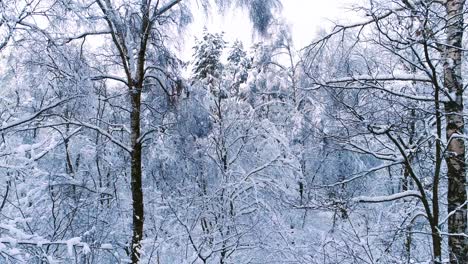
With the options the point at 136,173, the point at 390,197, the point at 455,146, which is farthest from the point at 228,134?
the point at 455,146

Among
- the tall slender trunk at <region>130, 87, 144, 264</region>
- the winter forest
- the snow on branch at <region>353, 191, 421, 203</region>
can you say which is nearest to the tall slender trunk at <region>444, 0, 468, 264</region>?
the winter forest

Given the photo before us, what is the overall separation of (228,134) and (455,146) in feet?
25.7

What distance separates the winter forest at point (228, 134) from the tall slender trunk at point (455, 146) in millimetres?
15

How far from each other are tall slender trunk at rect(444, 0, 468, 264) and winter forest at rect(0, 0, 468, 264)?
0.05 feet

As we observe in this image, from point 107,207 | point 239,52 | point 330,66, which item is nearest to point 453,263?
point 330,66

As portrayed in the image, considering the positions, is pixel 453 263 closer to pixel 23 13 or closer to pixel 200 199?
pixel 23 13

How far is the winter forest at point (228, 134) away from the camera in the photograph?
375 cm

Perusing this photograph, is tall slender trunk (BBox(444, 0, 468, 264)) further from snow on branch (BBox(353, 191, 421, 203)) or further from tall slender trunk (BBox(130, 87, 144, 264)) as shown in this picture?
tall slender trunk (BBox(130, 87, 144, 264))

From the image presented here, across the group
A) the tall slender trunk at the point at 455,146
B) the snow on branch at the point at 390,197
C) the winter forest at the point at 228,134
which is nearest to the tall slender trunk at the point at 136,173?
the winter forest at the point at 228,134

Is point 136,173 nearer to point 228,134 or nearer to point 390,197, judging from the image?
point 390,197

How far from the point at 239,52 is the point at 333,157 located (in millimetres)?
10688

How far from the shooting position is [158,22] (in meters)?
Answer: 6.41

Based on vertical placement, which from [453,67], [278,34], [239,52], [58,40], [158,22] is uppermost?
[239,52]

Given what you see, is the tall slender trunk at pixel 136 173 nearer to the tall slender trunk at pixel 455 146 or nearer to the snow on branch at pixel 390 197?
the snow on branch at pixel 390 197
